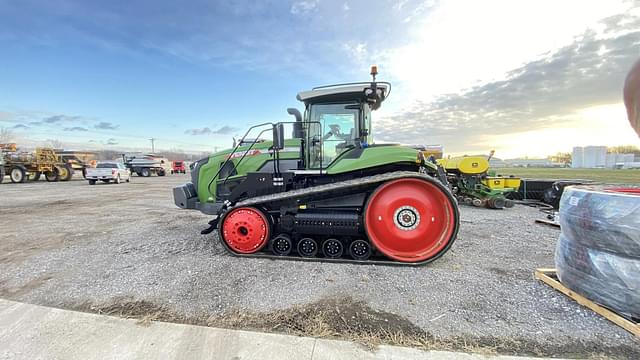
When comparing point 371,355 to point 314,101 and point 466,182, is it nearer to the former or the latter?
point 314,101

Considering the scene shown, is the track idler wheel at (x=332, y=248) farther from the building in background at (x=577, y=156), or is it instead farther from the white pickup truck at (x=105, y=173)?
the building in background at (x=577, y=156)

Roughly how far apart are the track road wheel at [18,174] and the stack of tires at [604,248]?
3165cm

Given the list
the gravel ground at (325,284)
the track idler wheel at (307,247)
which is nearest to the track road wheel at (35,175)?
the gravel ground at (325,284)

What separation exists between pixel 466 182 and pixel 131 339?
10.2 meters

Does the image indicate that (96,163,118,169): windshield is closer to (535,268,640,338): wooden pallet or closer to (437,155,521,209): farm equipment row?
(437,155,521,209): farm equipment row

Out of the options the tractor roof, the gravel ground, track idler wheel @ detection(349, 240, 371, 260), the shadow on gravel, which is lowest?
the shadow on gravel

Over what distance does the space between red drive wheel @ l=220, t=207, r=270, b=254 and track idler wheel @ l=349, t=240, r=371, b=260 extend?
4.45ft

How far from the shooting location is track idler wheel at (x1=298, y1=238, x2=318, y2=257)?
14.5 feet

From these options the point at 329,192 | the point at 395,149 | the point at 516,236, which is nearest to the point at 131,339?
the point at 329,192

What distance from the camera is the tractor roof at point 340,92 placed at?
459 centimetres

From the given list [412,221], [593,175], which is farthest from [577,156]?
[412,221]

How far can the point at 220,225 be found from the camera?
4.54 metres

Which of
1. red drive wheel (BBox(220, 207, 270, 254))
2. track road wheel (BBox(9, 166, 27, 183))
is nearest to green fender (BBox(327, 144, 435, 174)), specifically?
red drive wheel (BBox(220, 207, 270, 254))

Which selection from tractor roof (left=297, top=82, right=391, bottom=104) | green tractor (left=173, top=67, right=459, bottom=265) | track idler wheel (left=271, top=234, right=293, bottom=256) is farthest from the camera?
tractor roof (left=297, top=82, right=391, bottom=104)
